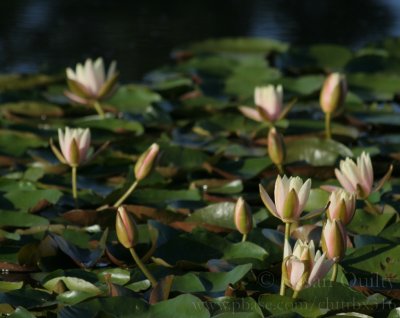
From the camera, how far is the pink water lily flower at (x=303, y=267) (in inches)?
69.4

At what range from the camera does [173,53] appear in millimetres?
4969

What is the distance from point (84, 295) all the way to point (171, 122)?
169 cm

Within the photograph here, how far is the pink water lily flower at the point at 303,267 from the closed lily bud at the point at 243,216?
34 centimetres

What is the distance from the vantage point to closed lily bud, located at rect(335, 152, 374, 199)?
88.6 inches

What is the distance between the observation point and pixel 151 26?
20.0 feet

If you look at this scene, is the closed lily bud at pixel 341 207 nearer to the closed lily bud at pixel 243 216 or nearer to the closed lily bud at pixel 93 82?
the closed lily bud at pixel 243 216

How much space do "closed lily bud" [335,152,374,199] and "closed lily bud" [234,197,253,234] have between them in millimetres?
244

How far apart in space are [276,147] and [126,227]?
79 cm

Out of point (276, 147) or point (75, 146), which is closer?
point (75, 146)

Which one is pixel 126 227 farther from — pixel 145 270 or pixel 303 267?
pixel 303 267

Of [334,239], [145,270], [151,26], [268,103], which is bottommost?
[145,270]

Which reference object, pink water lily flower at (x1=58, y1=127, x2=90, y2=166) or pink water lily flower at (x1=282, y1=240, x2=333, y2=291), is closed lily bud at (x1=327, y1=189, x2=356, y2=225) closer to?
pink water lily flower at (x1=282, y1=240, x2=333, y2=291)

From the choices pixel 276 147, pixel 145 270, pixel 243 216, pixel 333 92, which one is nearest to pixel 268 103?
pixel 333 92

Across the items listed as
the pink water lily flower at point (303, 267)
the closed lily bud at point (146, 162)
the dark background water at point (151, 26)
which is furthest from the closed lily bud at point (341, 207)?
the dark background water at point (151, 26)
